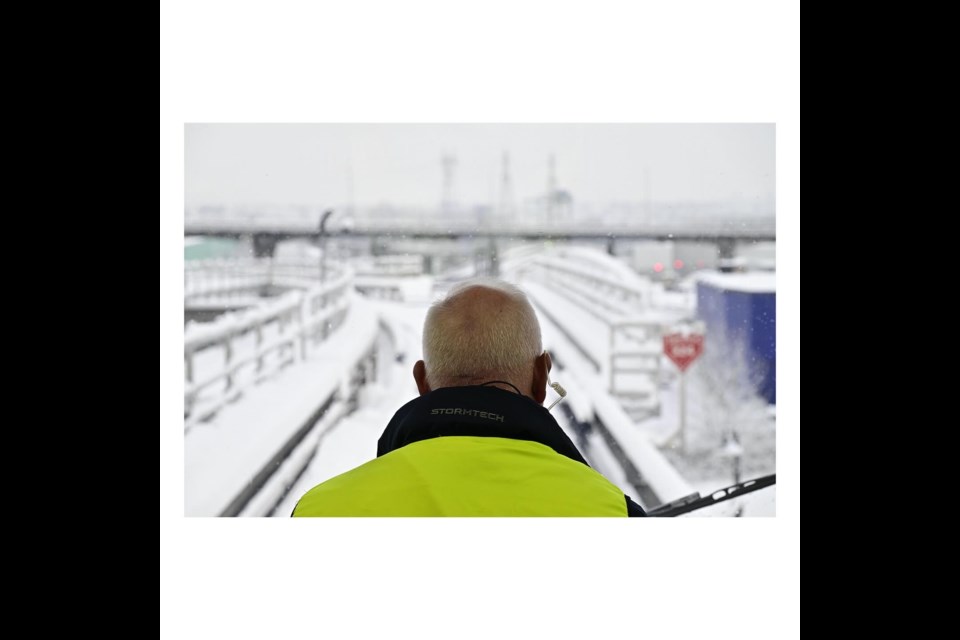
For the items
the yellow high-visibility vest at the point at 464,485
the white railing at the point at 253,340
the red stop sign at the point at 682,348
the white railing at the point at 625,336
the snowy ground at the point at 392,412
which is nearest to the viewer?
the yellow high-visibility vest at the point at 464,485

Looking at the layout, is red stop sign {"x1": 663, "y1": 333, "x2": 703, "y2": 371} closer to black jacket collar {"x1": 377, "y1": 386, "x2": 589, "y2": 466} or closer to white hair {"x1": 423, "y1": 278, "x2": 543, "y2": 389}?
white hair {"x1": 423, "y1": 278, "x2": 543, "y2": 389}

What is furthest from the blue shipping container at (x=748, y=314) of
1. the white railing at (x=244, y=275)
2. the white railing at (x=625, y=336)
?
the white railing at (x=244, y=275)

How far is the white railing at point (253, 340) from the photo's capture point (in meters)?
3.05

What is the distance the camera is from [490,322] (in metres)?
1.15

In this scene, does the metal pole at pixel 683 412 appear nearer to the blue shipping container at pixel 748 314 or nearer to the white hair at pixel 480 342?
the blue shipping container at pixel 748 314

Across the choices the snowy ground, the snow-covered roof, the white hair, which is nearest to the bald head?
the white hair

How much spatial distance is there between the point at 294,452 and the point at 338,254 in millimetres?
858

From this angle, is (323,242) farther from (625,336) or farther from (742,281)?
(742,281)

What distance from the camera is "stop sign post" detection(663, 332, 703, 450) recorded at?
11.5ft

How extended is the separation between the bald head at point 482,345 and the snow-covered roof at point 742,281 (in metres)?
2.25

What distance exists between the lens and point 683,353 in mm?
3576

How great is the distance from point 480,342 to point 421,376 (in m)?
0.11
